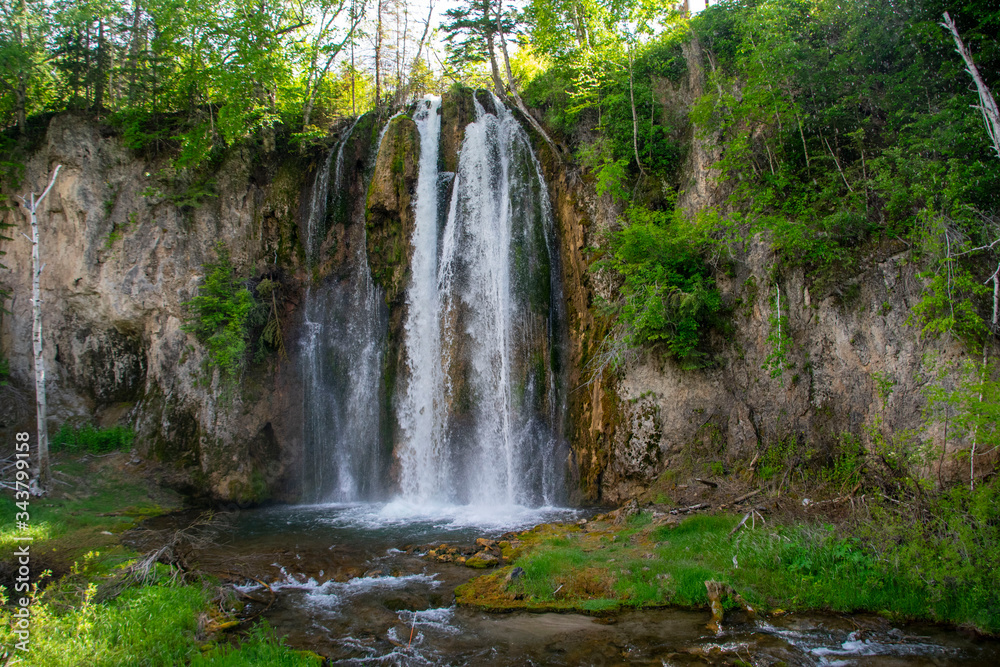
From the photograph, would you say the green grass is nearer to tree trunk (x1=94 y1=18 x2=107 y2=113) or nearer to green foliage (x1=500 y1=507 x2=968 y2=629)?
green foliage (x1=500 y1=507 x2=968 y2=629)

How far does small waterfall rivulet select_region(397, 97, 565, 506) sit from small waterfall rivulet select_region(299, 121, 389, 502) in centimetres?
103

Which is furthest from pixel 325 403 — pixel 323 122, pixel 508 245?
pixel 323 122

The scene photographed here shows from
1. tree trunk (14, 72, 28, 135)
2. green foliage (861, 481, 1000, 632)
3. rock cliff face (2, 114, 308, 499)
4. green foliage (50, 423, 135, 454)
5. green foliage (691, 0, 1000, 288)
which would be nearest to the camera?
green foliage (861, 481, 1000, 632)

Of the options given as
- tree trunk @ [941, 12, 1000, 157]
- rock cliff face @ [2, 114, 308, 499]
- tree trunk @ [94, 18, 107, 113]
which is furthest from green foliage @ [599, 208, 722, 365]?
tree trunk @ [94, 18, 107, 113]

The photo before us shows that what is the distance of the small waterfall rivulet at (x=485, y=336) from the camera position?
45.2 feet

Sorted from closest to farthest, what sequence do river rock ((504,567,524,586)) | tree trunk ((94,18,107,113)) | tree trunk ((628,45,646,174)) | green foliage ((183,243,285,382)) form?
river rock ((504,567,524,586)) < tree trunk ((628,45,646,174)) < green foliage ((183,243,285,382)) < tree trunk ((94,18,107,113))

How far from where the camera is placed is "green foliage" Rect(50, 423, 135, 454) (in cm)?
1484

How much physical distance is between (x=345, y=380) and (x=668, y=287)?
9124mm

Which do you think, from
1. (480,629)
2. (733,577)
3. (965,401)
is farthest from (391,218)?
(965,401)

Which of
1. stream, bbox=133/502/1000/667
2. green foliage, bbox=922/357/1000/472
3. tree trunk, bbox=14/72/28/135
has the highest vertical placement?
tree trunk, bbox=14/72/28/135

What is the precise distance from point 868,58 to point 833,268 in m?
3.83

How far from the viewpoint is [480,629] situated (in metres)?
7.03

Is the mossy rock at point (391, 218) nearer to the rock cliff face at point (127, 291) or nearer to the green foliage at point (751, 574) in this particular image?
the rock cliff face at point (127, 291)

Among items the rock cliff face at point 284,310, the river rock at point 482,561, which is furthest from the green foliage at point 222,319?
the river rock at point 482,561
